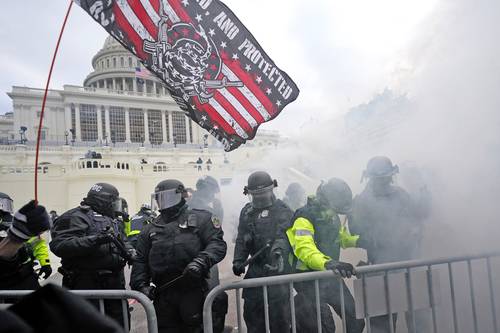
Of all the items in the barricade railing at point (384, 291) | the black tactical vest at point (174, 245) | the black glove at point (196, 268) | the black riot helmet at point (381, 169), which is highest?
the black riot helmet at point (381, 169)

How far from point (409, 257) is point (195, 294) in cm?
214

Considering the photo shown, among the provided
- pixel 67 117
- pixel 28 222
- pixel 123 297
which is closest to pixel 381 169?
pixel 123 297

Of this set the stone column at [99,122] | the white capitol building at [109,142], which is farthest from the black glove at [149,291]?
the stone column at [99,122]

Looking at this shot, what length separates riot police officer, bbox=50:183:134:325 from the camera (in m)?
3.26

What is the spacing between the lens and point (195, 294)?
3.07 metres

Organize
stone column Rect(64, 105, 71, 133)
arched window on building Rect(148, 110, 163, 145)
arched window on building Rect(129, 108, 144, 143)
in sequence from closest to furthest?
1. stone column Rect(64, 105, 71, 133)
2. arched window on building Rect(129, 108, 144, 143)
3. arched window on building Rect(148, 110, 163, 145)

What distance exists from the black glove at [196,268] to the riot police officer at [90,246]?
0.72 metres

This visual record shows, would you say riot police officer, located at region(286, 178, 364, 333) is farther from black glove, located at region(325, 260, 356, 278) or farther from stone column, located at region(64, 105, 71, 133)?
stone column, located at region(64, 105, 71, 133)

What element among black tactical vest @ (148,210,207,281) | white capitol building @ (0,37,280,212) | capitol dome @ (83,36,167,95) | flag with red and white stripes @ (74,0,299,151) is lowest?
black tactical vest @ (148,210,207,281)

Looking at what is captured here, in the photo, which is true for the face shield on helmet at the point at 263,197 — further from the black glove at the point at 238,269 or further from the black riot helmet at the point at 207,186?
the black riot helmet at the point at 207,186

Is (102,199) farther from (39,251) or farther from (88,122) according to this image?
(88,122)

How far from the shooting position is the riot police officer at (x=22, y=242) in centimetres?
222

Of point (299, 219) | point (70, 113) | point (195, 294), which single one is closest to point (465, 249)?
point (299, 219)

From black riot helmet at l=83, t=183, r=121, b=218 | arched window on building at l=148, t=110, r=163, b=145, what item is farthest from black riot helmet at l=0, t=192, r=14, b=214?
arched window on building at l=148, t=110, r=163, b=145
